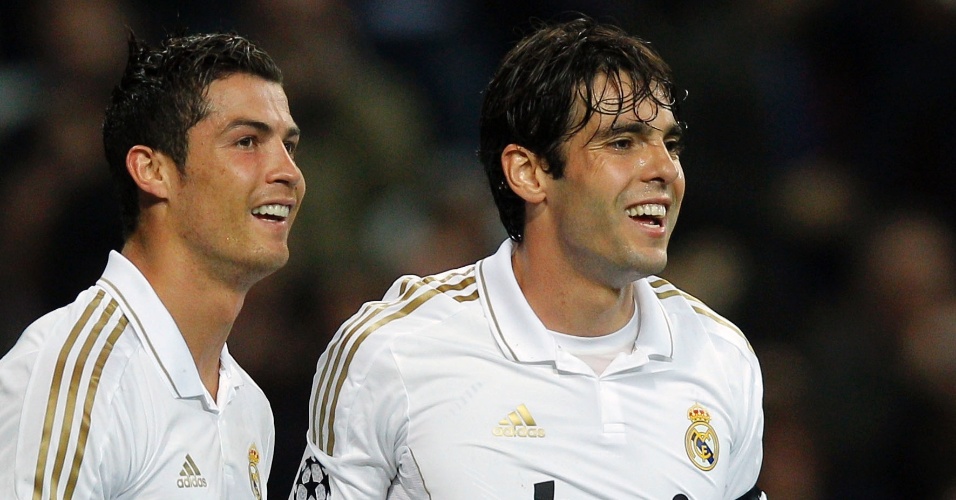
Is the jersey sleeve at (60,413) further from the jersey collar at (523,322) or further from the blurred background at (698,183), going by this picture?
the blurred background at (698,183)

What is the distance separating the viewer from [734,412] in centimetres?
332

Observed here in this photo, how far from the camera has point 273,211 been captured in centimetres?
322

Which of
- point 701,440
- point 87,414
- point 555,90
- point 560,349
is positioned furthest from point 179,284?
point 701,440

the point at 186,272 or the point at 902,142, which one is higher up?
the point at 186,272

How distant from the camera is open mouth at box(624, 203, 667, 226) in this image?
3.20m

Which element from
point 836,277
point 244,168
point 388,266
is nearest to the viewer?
point 244,168

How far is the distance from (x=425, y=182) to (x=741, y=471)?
7.71 feet

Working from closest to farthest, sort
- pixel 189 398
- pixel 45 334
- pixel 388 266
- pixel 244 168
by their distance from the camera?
pixel 45 334
pixel 189 398
pixel 244 168
pixel 388 266

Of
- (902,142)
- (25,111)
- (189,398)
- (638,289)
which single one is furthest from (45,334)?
(902,142)

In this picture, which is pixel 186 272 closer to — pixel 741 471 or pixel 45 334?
pixel 45 334

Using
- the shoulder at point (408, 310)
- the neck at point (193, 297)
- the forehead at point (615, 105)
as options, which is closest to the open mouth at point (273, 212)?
the neck at point (193, 297)

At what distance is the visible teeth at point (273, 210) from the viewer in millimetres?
3203

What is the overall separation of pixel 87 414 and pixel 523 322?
104 centimetres

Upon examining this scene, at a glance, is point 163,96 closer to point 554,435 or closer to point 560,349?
point 560,349
